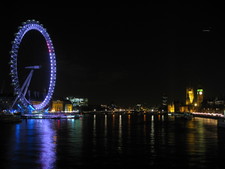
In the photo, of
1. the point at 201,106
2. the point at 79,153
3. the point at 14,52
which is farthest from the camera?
the point at 201,106

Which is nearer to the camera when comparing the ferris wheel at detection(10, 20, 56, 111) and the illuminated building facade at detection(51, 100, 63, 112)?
the ferris wheel at detection(10, 20, 56, 111)

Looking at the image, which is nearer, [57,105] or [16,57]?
[16,57]

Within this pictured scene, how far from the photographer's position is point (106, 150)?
22.4 metres

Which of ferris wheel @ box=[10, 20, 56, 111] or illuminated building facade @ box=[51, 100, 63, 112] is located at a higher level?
ferris wheel @ box=[10, 20, 56, 111]

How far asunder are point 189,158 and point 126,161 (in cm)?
418

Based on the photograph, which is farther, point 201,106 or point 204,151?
point 201,106

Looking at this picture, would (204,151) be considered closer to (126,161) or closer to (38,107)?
(126,161)

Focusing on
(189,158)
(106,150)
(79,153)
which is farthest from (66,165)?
(189,158)

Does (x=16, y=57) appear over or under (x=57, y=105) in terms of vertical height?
over

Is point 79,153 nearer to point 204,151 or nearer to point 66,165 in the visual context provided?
point 66,165

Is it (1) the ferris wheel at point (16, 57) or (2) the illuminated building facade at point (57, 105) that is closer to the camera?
(1) the ferris wheel at point (16, 57)

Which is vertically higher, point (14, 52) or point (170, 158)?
point (14, 52)

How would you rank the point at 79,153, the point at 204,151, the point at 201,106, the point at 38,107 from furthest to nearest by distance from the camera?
the point at 201,106 < the point at 38,107 < the point at 204,151 < the point at 79,153

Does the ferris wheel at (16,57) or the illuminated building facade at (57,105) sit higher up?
the ferris wheel at (16,57)
